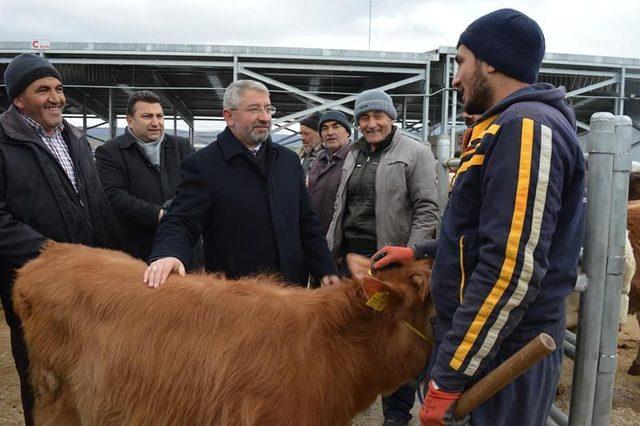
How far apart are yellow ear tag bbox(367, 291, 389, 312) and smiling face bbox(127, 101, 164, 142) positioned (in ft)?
9.36

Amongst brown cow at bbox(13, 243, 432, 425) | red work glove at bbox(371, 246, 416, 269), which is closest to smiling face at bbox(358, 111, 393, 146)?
red work glove at bbox(371, 246, 416, 269)

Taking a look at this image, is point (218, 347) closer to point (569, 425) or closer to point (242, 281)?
point (242, 281)

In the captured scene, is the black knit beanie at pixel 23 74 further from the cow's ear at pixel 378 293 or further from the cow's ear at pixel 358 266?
the cow's ear at pixel 378 293

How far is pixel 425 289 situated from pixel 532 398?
63 cm

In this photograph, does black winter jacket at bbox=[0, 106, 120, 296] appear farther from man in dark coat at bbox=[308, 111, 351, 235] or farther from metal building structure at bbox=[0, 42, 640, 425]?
metal building structure at bbox=[0, 42, 640, 425]

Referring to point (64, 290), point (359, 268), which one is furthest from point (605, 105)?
point (64, 290)

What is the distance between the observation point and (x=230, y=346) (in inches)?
87.9

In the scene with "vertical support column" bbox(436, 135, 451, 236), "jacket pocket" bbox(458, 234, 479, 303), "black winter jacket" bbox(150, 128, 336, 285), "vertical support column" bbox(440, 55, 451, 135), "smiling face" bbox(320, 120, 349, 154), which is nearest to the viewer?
"jacket pocket" bbox(458, 234, 479, 303)

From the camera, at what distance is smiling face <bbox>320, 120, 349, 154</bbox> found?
5.20m

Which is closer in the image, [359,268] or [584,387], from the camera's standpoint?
[584,387]

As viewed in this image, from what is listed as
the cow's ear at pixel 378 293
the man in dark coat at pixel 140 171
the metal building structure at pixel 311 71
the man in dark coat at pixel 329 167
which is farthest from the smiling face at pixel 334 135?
the metal building structure at pixel 311 71

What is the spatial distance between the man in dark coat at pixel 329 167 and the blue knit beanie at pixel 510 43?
2931 millimetres

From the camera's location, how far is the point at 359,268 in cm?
262

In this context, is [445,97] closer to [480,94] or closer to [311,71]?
[311,71]
